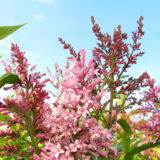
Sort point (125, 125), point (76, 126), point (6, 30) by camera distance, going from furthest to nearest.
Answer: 1. point (125, 125)
2. point (6, 30)
3. point (76, 126)

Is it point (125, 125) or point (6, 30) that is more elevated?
point (6, 30)

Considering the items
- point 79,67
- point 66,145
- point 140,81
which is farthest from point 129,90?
point 66,145

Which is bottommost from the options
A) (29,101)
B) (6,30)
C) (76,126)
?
(76,126)

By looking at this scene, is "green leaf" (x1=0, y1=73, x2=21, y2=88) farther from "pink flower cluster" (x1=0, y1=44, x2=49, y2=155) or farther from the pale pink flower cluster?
the pale pink flower cluster

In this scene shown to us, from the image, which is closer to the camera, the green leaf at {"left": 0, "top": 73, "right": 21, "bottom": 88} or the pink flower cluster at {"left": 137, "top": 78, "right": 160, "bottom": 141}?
the green leaf at {"left": 0, "top": 73, "right": 21, "bottom": 88}

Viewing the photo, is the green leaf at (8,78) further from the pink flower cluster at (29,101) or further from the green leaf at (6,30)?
the green leaf at (6,30)

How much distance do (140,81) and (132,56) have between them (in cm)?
25

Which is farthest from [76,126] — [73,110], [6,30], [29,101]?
[6,30]

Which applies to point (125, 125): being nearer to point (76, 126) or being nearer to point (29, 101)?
point (76, 126)

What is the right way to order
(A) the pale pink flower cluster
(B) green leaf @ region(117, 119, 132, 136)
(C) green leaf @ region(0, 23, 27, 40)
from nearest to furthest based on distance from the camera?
(A) the pale pink flower cluster → (C) green leaf @ region(0, 23, 27, 40) → (B) green leaf @ region(117, 119, 132, 136)

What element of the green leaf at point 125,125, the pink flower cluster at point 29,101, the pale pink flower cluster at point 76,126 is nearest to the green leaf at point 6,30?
the pink flower cluster at point 29,101

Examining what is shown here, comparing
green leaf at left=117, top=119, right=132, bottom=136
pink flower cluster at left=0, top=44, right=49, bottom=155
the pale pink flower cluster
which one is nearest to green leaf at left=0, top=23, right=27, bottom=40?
pink flower cluster at left=0, top=44, right=49, bottom=155

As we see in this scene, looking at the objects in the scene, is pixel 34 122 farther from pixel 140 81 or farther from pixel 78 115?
pixel 140 81

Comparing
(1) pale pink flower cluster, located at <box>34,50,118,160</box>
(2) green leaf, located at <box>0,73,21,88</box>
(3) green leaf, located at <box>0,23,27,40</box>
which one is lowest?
(1) pale pink flower cluster, located at <box>34,50,118,160</box>
